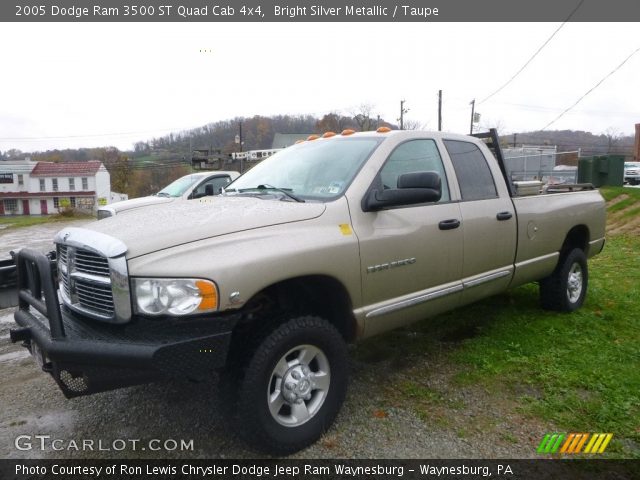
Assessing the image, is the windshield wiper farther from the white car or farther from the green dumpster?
the green dumpster

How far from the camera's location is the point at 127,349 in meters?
2.21

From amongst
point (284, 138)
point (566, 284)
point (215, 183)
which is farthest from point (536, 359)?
point (284, 138)

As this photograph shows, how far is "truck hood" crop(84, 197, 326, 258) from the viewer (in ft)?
7.90

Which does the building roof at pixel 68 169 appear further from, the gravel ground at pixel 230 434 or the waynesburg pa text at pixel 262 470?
the waynesburg pa text at pixel 262 470

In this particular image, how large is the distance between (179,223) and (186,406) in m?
1.50

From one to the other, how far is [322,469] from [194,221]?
1571 mm

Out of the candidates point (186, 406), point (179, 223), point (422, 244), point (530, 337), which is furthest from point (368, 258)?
point (530, 337)

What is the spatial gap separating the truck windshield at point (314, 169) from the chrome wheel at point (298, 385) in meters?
1.02

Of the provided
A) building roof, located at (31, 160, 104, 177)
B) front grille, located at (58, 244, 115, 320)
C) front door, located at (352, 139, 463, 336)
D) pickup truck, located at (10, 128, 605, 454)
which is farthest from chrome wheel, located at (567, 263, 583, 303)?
building roof, located at (31, 160, 104, 177)

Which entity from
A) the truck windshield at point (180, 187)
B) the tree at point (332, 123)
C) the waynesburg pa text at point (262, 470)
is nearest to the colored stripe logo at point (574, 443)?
the waynesburg pa text at point (262, 470)

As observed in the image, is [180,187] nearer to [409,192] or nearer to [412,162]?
[412,162]

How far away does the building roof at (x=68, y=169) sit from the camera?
65.8 meters

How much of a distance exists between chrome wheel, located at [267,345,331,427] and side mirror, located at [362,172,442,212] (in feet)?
3.35

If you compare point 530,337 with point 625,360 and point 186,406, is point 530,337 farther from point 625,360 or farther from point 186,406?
point 186,406
